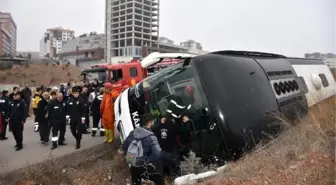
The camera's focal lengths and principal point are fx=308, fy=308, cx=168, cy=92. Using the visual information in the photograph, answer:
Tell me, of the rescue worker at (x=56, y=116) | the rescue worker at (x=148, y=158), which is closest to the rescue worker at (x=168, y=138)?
the rescue worker at (x=148, y=158)

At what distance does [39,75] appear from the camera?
48.7 metres

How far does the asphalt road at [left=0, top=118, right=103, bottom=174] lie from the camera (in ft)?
20.3

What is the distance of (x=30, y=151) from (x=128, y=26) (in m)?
68.6

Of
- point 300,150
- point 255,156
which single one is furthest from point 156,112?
point 300,150

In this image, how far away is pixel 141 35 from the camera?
74.6 metres

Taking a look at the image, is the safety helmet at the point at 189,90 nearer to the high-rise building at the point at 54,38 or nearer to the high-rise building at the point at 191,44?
the high-rise building at the point at 191,44

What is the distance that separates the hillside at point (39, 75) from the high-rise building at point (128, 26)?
18898 mm

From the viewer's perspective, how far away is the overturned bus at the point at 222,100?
451 cm

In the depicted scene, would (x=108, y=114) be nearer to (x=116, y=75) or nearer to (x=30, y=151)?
(x=30, y=151)

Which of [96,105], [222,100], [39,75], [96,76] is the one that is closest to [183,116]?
[222,100]

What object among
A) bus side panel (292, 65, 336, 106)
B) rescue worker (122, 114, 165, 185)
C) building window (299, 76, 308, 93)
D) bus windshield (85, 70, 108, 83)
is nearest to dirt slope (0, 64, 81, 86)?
bus windshield (85, 70, 108, 83)

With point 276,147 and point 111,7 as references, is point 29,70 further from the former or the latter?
point 276,147

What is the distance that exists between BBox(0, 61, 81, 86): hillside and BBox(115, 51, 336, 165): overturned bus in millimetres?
37487

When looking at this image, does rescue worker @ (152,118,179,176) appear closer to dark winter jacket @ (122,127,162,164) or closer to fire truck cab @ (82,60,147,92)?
dark winter jacket @ (122,127,162,164)
